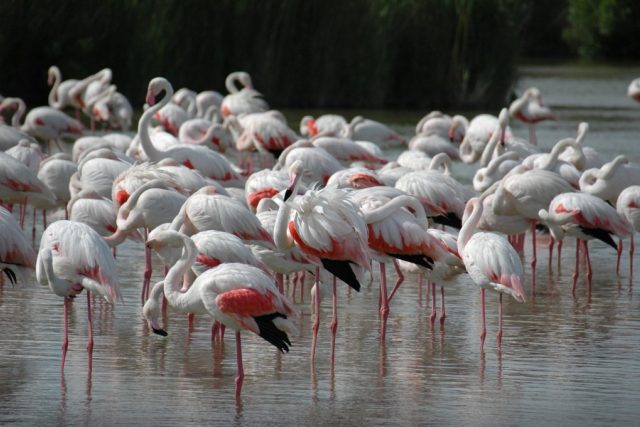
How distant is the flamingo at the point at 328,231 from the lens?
755 centimetres

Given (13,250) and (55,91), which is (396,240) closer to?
(13,250)

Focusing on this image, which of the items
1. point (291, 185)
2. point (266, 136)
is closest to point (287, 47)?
point (266, 136)

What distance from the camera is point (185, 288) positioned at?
748 cm

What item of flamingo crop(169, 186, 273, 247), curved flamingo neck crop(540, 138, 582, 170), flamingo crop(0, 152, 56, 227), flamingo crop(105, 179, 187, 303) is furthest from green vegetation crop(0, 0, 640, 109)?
flamingo crop(169, 186, 273, 247)

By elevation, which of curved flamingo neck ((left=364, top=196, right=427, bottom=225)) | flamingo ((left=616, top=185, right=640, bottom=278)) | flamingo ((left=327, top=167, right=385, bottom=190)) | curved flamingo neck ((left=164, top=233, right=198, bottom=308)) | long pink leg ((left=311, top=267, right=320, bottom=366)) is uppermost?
curved flamingo neck ((left=364, top=196, right=427, bottom=225))

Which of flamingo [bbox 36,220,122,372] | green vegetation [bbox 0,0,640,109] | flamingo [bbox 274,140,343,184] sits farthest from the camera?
green vegetation [bbox 0,0,640,109]

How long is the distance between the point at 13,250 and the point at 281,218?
1.68m

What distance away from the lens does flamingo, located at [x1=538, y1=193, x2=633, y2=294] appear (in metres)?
9.95

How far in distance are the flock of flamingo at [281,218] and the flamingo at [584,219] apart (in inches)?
0.5

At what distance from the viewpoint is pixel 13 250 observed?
8008mm

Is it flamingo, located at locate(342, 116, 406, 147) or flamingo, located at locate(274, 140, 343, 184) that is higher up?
flamingo, located at locate(274, 140, 343, 184)

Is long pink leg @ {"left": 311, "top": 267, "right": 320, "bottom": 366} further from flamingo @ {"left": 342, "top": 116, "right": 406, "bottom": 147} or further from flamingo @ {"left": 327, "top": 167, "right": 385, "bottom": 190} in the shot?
flamingo @ {"left": 342, "top": 116, "right": 406, "bottom": 147}

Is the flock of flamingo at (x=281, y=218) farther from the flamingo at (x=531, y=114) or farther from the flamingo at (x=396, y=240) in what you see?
the flamingo at (x=531, y=114)

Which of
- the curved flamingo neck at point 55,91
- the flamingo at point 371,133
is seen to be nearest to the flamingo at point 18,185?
the flamingo at point 371,133
